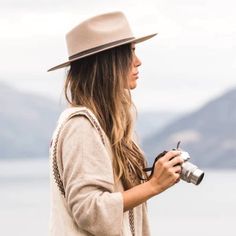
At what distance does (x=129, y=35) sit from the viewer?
12.3 feet

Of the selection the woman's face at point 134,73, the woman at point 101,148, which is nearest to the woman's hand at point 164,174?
the woman at point 101,148

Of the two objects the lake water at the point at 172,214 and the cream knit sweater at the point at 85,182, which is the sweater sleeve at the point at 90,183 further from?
the lake water at the point at 172,214

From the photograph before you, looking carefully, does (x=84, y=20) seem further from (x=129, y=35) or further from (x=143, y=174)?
(x=143, y=174)

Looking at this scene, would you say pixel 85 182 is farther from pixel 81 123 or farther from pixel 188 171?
pixel 188 171

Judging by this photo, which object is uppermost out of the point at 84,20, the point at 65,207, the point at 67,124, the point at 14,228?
the point at 84,20

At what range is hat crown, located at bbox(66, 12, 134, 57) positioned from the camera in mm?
3727

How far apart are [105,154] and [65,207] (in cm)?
19

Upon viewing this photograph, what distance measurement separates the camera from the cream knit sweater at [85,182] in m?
3.56

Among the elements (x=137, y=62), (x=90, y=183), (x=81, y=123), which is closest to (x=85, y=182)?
(x=90, y=183)

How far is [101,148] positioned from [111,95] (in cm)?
17

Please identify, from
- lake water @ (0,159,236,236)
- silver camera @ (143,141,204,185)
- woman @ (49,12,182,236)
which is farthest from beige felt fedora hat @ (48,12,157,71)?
lake water @ (0,159,236,236)

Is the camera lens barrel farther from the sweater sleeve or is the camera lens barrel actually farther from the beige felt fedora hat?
the beige felt fedora hat

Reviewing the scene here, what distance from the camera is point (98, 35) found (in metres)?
3.74

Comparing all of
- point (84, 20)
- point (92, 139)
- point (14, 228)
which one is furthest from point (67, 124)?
point (14, 228)
